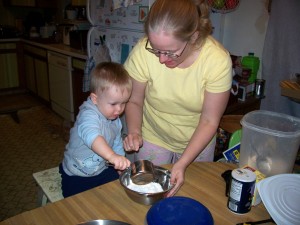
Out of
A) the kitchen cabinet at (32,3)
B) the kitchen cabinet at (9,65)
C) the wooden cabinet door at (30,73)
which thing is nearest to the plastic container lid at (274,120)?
the wooden cabinet door at (30,73)

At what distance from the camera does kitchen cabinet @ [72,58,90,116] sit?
10.4 ft

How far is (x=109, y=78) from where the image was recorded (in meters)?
1.13

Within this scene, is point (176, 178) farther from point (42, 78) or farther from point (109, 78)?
point (42, 78)

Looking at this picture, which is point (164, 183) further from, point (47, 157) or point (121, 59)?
point (47, 157)

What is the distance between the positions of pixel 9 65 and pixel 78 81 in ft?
6.16

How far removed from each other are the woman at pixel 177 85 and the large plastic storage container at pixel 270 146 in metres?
0.14

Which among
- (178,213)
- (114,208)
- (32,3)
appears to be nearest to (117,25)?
(114,208)

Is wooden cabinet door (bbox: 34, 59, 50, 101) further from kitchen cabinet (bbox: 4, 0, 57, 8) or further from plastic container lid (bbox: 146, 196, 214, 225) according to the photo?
plastic container lid (bbox: 146, 196, 214, 225)

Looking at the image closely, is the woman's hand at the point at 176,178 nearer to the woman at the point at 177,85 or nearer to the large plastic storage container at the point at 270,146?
the woman at the point at 177,85

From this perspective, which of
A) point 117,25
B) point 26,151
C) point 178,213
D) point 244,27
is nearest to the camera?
point 178,213

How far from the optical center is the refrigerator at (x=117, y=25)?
2.09m

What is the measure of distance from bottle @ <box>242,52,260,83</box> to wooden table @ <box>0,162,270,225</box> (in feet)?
4.99

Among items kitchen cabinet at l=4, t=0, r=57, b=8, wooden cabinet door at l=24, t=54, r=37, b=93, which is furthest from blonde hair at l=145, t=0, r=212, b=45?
kitchen cabinet at l=4, t=0, r=57, b=8

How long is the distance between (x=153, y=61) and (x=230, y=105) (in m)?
1.18
